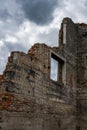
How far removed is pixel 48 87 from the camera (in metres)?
8.54

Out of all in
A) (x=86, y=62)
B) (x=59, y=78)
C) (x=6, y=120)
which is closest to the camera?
(x=6, y=120)

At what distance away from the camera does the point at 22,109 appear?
6.89 m

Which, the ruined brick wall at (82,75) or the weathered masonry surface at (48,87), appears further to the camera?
the ruined brick wall at (82,75)

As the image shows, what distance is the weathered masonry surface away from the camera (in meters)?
6.61

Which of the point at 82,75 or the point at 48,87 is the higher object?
the point at 82,75

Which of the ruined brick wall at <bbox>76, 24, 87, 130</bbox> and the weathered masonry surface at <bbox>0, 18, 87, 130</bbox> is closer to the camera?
the weathered masonry surface at <bbox>0, 18, 87, 130</bbox>

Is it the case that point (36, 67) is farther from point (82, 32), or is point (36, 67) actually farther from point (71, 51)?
point (82, 32)

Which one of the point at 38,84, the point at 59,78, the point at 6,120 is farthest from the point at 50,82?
the point at 6,120

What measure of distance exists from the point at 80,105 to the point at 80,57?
2.81 m

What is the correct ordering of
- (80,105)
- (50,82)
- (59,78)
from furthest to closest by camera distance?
(80,105)
(59,78)
(50,82)

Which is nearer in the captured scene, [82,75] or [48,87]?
[48,87]

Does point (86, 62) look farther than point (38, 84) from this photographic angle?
Yes

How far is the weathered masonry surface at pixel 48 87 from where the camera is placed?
661 cm

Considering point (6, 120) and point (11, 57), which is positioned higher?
point (11, 57)
